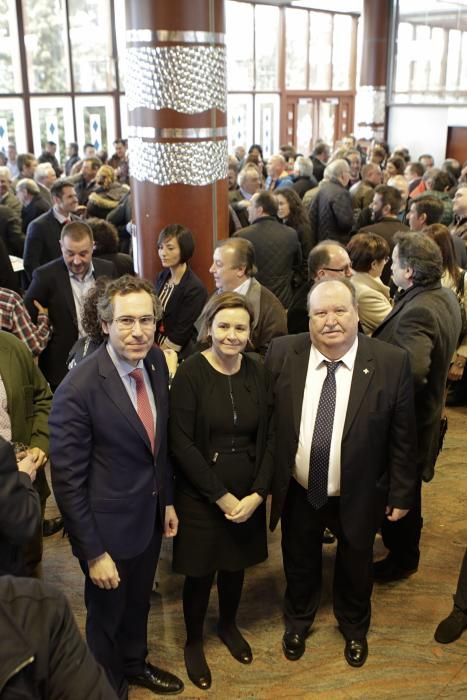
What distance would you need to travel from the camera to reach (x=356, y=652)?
285cm

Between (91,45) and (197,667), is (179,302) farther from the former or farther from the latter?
(91,45)

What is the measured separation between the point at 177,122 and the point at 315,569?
9.49 ft

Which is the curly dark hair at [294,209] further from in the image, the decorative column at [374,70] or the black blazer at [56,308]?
the decorative column at [374,70]

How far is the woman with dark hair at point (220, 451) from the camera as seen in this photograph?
2475 mm

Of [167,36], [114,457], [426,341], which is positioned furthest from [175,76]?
[114,457]

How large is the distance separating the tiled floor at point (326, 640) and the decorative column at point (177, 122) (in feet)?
7.16

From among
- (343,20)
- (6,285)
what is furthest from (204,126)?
(343,20)

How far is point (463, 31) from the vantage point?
518 inches

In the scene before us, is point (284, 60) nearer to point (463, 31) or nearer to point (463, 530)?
point (463, 31)

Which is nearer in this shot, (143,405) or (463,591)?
(143,405)

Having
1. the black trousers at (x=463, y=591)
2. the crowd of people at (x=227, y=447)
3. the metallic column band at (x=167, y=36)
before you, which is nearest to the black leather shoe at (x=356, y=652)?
the crowd of people at (x=227, y=447)

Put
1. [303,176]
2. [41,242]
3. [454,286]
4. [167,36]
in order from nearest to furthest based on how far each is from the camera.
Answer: [454,286] → [167,36] → [41,242] → [303,176]

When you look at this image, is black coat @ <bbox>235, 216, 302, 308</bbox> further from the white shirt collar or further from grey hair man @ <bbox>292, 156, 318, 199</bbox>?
grey hair man @ <bbox>292, 156, 318, 199</bbox>

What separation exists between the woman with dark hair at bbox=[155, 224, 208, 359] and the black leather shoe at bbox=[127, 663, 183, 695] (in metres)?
1.64
